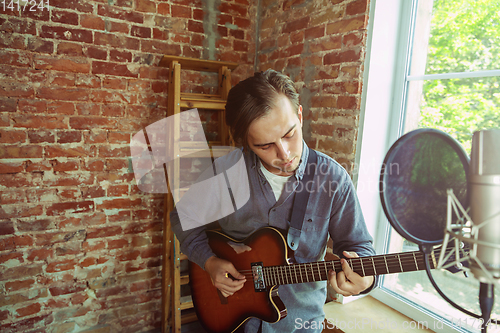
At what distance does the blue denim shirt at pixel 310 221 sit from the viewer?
3.90 ft

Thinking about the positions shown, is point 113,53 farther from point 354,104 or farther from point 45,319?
point 45,319

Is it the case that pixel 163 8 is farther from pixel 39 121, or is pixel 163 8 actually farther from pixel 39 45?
pixel 39 121

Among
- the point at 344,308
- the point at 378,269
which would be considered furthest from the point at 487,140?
the point at 344,308

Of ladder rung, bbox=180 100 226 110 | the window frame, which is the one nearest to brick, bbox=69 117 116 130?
ladder rung, bbox=180 100 226 110

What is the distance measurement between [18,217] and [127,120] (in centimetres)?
81

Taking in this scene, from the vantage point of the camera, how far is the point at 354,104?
A: 4.97 ft

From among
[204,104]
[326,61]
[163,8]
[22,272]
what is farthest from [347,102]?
[22,272]

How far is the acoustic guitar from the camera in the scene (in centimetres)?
106

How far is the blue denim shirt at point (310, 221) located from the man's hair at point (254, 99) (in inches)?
10.4

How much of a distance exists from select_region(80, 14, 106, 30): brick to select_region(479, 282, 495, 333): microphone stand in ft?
6.68

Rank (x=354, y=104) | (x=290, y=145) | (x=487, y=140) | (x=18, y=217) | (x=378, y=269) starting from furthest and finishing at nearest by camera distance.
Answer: (x=18, y=217)
(x=354, y=104)
(x=290, y=145)
(x=378, y=269)
(x=487, y=140)

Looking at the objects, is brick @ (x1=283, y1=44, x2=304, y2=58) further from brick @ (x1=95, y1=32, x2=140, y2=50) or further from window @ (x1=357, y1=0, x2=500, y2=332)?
brick @ (x1=95, y1=32, x2=140, y2=50)

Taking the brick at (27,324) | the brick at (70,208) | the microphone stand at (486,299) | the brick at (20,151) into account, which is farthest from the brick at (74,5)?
the microphone stand at (486,299)

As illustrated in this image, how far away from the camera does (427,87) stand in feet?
2.96
